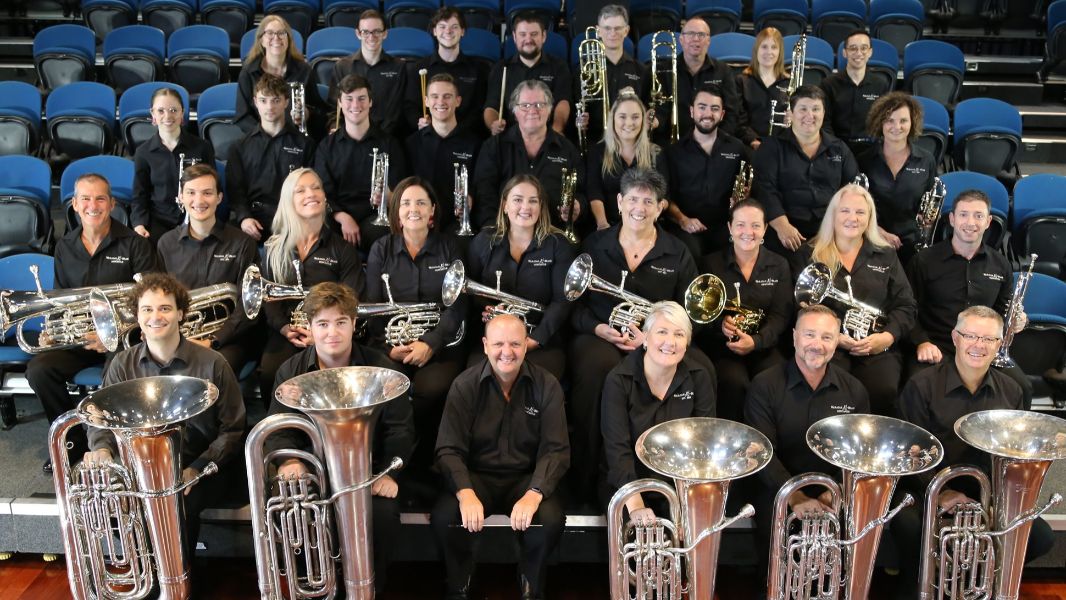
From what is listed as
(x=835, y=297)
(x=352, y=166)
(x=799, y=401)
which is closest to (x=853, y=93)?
(x=835, y=297)

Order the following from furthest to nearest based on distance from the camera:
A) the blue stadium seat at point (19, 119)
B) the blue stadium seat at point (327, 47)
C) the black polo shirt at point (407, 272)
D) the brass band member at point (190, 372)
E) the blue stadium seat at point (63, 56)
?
the blue stadium seat at point (63, 56), the blue stadium seat at point (327, 47), the blue stadium seat at point (19, 119), the black polo shirt at point (407, 272), the brass band member at point (190, 372)

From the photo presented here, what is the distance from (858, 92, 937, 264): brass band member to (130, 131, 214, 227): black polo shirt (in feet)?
12.4

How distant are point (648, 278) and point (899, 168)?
1.81 meters

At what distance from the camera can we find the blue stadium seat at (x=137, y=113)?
6.30m

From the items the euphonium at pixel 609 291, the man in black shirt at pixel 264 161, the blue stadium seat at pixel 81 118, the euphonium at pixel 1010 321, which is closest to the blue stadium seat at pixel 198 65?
the blue stadium seat at pixel 81 118

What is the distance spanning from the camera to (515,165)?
18.0ft

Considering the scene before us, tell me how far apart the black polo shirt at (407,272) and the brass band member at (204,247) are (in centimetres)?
65

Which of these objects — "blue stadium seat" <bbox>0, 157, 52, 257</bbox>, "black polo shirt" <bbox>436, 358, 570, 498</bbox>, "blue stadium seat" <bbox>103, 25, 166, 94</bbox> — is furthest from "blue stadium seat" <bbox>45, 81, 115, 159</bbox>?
"black polo shirt" <bbox>436, 358, 570, 498</bbox>

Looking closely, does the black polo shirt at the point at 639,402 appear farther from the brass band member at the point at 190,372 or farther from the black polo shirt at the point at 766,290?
the brass band member at the point at 190,372

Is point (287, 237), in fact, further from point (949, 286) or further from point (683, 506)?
point (949, 286)

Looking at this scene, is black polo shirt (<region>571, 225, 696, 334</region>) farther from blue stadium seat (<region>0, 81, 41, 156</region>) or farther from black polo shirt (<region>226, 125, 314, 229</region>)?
blue stadium seat (<region>0, 81, 41, 156</region>)

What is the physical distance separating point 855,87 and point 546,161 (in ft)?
7.34

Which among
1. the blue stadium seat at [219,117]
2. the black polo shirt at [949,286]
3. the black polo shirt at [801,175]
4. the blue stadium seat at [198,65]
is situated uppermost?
the blue stadium seat at [198,65]

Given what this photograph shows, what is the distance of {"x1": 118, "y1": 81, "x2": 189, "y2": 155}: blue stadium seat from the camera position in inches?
248
